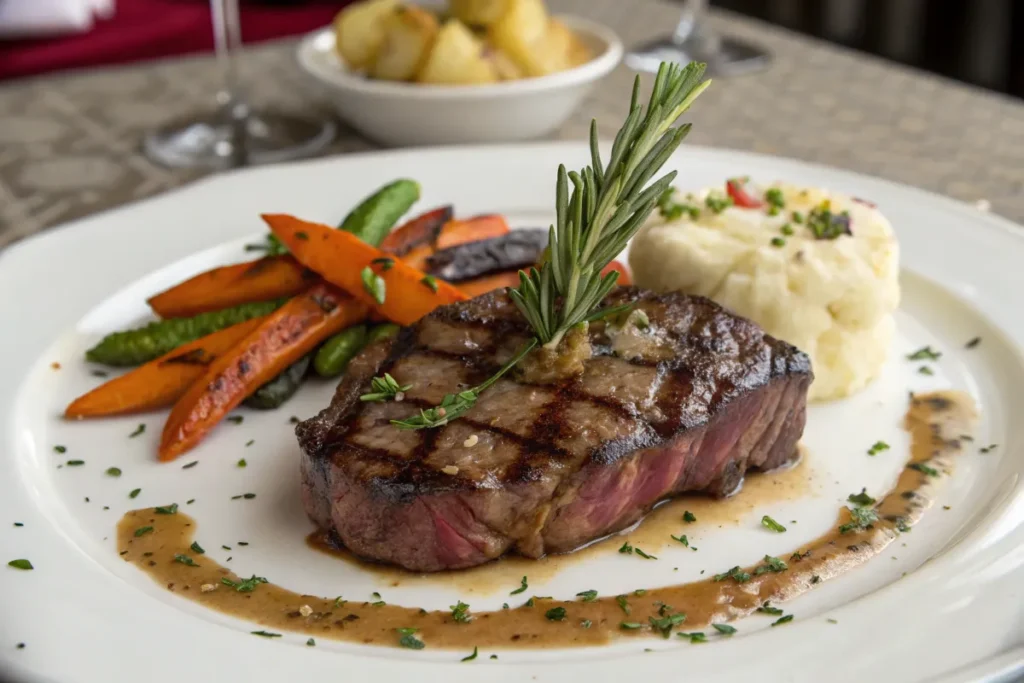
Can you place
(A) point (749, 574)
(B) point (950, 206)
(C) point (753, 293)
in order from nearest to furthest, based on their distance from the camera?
1. (A) point (749, 574)
2. (C) point (753, 293)
3. (B) point (950, 206)

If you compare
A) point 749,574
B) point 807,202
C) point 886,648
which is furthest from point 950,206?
point 886,648

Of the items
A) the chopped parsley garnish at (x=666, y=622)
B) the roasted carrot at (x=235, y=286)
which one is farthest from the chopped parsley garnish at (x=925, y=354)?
the roasted carrot at (x=235, y=286)

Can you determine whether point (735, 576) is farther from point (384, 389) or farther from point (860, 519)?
point (384, 389)

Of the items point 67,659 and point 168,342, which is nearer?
point 67,659

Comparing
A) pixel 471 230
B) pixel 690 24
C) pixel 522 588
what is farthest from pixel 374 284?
pixel 690 24

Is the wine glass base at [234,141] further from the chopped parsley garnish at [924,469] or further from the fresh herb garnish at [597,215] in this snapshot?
the chopped parsley garnish at [924,469]

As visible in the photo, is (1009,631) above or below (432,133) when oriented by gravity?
above

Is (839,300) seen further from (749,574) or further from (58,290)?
(58,290)
